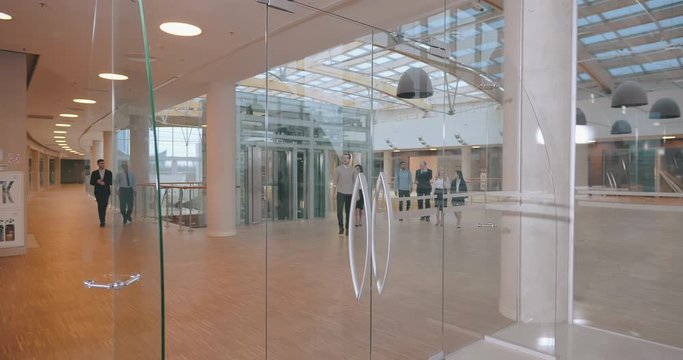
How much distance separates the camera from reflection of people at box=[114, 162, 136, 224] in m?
2.04

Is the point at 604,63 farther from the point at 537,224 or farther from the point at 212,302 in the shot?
the point at 212,302

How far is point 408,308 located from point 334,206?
1.65 meters

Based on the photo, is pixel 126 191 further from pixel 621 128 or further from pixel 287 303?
pixel 621 128

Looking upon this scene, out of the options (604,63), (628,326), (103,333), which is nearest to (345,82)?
(604,63)

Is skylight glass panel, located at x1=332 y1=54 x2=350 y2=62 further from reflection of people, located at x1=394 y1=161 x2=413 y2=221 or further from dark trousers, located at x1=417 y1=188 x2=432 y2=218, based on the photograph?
dark trousers, located at x1=417 y1=188 x2=432 y2=218

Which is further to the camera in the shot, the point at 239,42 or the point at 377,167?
the point at 239,42

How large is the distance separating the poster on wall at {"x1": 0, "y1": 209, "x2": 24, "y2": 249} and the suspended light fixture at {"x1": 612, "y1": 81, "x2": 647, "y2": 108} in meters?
8.44

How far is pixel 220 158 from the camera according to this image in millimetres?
8953

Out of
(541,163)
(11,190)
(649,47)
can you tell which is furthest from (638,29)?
(11,190)

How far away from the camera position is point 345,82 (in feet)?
10.9

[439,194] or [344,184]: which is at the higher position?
Result: [344,184]

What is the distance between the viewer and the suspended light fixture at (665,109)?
365cm

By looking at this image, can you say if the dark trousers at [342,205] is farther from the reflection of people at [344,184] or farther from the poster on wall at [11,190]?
the poster on wall at [11,190]

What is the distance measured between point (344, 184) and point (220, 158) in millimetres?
6505
